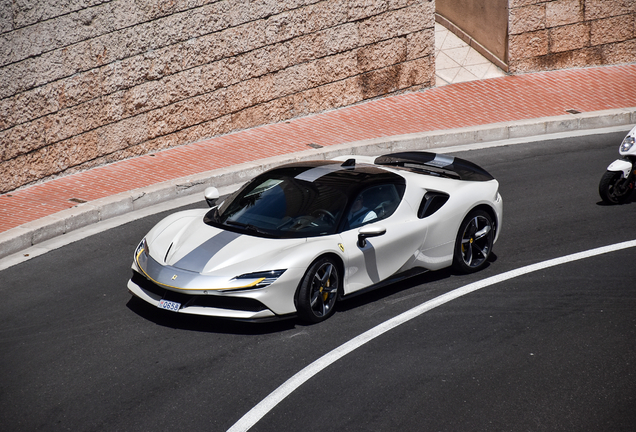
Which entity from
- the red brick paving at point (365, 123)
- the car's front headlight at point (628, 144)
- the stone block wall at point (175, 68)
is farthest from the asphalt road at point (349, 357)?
the stone block wall at point (175, 68)

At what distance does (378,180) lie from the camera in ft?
25.3

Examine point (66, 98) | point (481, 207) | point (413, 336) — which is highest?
point (66, 98)

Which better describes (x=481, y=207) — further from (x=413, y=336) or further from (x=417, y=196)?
(x=413, y=336)

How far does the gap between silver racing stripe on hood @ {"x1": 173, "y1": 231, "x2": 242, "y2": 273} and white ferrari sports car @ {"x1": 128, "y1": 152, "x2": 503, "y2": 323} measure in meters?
0.01

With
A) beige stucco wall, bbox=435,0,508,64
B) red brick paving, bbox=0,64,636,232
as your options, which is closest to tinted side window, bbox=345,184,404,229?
red brick paving, bbox=0,64,636,232

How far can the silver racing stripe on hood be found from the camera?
673 centimetres

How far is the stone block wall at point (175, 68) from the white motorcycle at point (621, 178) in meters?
6.82

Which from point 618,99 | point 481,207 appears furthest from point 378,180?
point 618,99

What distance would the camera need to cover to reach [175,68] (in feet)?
44.0

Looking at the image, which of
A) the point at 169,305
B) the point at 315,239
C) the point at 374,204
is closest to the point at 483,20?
the point at 374,204

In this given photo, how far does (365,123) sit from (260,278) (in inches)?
346

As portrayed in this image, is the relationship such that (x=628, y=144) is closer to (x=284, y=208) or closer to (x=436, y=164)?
(x=436, y=164)

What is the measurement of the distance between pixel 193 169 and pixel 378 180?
5.32 meters

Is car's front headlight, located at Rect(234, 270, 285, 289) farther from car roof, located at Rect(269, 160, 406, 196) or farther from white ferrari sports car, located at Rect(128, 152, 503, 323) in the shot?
car roof, located at Rect(269, 160, 406, 196)
